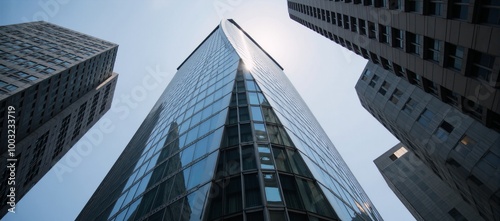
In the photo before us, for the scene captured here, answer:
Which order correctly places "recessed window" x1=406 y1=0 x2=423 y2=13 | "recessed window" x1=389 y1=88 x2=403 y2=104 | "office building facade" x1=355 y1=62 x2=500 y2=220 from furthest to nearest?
"recessed window" x1=389 y1=88 x2=403 y2=104
"office building facade" x1=355 y1=62 x2=500 y2=220
"recessed window" x1=406 y1=0 x2=423 y2=13

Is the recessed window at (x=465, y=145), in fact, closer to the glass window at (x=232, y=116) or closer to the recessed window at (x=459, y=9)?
the recessed window at (x=459, y=9)

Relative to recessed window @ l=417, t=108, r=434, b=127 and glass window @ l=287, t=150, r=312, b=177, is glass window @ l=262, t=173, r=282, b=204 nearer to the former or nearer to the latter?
glass window @ l=287, t=150, r=312, b=177

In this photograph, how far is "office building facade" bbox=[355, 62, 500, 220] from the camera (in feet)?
95.3

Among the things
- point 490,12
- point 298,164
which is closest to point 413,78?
point 490,12

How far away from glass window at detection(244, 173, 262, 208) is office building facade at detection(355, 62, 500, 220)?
2635 centimetres

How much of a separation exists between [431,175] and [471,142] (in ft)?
114

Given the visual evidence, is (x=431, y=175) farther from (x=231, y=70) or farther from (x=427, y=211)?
(x=231, y=70)

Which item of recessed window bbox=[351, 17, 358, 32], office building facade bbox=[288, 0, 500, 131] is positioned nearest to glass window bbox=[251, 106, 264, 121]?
office building facade bbox=[288, 0, 500, 131]

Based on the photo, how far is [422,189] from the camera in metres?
61.1

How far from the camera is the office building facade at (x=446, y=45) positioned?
17.3 m

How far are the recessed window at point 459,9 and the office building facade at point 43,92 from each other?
5385 centimetres

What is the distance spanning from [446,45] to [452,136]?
17421 mm

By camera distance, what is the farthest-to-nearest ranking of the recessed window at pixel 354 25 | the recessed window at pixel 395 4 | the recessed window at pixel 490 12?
the recessed window at pixel 354 25, the recessed window at pixel 395 4, the recessed window at pixel 490 12

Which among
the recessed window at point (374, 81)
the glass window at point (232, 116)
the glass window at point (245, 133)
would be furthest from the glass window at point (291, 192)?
the recessed window at point (374, 81)
